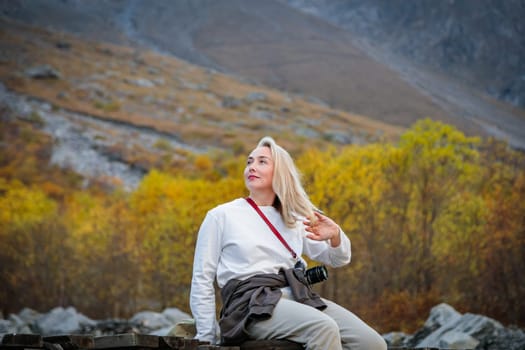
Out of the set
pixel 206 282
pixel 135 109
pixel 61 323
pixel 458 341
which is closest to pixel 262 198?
pixel 206 282

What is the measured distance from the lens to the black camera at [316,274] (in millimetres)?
4789

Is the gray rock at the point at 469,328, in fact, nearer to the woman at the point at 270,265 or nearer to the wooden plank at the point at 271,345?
the woman at the point at 270,265

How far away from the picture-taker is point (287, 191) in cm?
501

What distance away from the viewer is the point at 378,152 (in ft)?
97.2

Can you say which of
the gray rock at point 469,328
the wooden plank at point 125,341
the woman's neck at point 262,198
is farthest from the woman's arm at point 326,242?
the gray rock at point 469,328

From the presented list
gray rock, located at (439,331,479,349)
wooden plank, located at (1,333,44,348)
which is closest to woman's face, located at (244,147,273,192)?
wooden plank, located at (1,333,44,348)

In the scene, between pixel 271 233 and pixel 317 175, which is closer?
pixel 271 233

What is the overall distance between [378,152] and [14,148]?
66.6 meters

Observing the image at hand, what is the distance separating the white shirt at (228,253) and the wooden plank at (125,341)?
1.91 ft

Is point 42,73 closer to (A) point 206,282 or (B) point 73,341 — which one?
(A) point 206,282

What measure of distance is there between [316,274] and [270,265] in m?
0.35

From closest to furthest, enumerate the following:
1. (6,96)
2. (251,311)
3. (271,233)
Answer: (251,311)
(271,233)
(6,96)

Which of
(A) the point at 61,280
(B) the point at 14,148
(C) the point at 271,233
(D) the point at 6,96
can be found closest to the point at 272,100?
(D) the point at 6,96

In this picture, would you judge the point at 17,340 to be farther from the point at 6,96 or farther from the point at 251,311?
the point at 6,96
